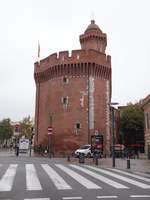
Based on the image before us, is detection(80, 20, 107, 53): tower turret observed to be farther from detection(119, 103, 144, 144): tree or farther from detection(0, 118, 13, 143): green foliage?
detection(0, 118, 13, 143): green foliage

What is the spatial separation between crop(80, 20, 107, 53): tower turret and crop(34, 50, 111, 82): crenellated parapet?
5199 mm

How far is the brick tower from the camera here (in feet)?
115

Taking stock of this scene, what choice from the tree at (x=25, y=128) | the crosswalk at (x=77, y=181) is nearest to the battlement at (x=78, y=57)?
the crosswalk at (x=77, y=181)

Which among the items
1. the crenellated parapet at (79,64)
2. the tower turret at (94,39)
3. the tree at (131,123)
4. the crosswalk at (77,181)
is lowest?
the crosswalk at (77,181)

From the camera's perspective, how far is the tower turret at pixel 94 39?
140ft

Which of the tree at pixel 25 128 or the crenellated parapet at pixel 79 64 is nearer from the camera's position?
the crenellated parapet at pixel 79 64

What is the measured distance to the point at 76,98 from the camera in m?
36.0

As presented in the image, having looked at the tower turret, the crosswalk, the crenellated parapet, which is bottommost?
the crosswalk

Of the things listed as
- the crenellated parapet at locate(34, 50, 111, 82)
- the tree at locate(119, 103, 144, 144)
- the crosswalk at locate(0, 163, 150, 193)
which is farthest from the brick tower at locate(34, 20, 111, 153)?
the crosswalk at locate(0, 163, 150, 193)

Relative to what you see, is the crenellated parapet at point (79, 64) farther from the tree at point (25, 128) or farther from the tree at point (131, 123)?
the tree at point (25, 128)

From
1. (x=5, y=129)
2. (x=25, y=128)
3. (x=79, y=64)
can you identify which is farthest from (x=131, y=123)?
(x=5, y=129)

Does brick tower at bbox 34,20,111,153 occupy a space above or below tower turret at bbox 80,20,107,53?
below

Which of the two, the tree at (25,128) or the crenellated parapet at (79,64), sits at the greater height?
the crenellated parapet at (79,64)

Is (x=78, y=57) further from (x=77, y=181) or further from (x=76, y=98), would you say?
(x=77, y=181)
